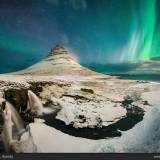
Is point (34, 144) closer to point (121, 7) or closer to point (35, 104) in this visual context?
point (35, 104)

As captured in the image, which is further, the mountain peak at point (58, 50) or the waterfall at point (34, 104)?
the mountain peak at point (58, 50)

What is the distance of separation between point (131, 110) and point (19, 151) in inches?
35.3

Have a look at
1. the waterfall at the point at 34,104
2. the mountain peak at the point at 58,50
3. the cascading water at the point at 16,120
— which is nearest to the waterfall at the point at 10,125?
the cascading water at the point at 16,120

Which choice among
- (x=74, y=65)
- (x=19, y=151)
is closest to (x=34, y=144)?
(x=19, y=151)

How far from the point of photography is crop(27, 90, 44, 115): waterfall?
10.5 ft

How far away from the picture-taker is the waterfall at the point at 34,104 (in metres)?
3.21

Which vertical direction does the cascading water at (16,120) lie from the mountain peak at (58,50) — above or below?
below

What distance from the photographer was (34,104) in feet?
10.6
